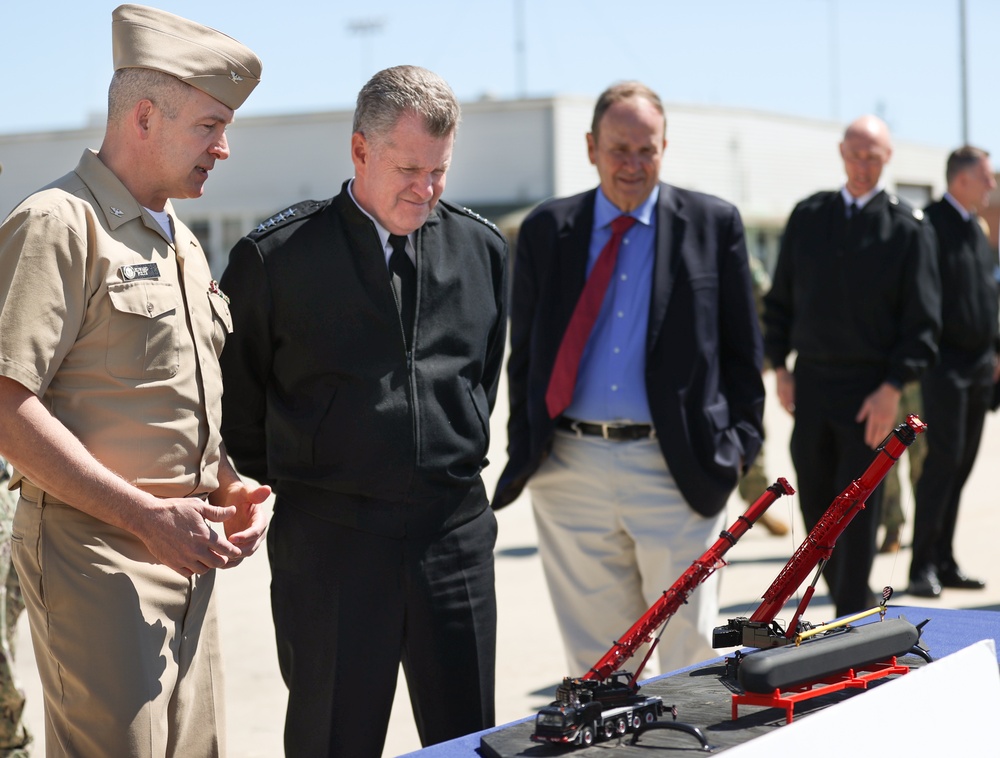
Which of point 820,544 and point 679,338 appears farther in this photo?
point 679,338

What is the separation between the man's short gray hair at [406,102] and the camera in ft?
10.1

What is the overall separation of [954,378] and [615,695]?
5482 mm

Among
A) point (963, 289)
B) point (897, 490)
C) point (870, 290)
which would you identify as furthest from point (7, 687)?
point (897, 490)

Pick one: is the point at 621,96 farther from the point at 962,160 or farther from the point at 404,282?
the point at 962,160

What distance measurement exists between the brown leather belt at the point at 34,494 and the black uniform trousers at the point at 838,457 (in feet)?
12.6

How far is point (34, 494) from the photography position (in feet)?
8.68

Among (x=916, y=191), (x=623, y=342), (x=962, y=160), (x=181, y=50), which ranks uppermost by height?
(x=181, y=50)

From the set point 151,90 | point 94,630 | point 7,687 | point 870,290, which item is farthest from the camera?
point 870,290

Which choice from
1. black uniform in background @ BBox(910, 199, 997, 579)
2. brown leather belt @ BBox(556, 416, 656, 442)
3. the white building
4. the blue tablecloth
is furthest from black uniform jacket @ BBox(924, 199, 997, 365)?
the white building

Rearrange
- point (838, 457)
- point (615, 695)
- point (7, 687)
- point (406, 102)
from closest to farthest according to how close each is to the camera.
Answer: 1. point (615, 695)
2. point (406, 102)
3. point (7, 687)
4. point (838, 457)

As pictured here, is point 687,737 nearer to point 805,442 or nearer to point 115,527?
point 115,527

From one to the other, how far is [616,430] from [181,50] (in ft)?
6.71

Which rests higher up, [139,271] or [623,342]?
[139,271]

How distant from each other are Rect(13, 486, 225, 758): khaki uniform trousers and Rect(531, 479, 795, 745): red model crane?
824mm
